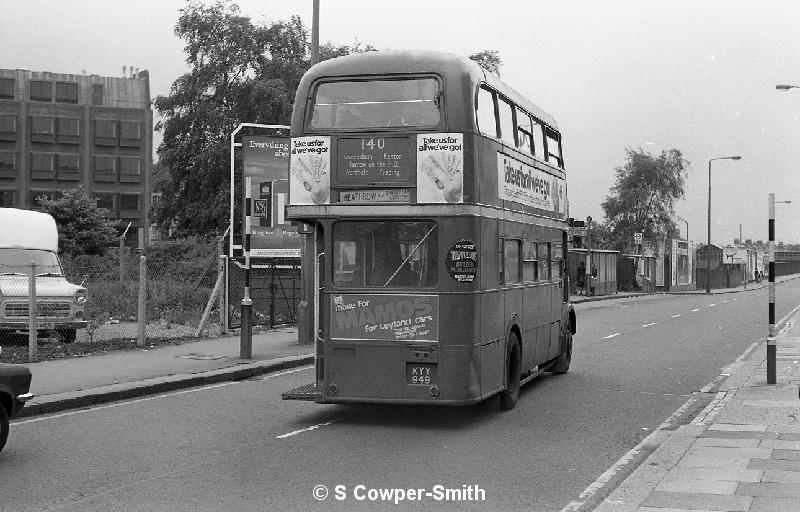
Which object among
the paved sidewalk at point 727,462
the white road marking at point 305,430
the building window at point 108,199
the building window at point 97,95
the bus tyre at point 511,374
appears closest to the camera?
the paved sidewalk at point 727,462

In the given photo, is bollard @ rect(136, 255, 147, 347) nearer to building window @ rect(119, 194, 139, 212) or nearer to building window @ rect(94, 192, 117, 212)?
building window @ rect(94, 192, 117, 212)

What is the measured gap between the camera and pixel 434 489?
24.8ft

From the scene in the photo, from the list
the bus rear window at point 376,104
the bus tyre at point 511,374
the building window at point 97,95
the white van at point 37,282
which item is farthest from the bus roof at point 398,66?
the building window at point 97,95

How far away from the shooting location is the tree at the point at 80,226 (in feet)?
182

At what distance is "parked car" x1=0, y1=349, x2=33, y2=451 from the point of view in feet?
28.2

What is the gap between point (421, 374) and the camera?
1036 centimetres

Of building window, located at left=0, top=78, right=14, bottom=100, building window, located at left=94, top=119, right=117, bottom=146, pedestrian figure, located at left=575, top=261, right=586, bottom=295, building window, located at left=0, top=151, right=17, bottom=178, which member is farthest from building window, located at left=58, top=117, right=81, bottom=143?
pedestrian figure, located at left=575, top=261, right=586, bottom=295

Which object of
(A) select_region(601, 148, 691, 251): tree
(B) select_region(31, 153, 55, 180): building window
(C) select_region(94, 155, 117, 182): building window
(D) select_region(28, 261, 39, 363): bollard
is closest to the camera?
(D) select_region(28, 261, 39, 363): bollard

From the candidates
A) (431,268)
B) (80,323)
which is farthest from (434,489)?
(80,323)

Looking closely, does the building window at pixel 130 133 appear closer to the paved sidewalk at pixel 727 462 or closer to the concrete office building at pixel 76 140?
the concrete office building at pixel 76 140

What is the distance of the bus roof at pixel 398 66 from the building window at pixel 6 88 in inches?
3324

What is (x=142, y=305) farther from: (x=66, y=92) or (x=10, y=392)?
(x=66, y=92)

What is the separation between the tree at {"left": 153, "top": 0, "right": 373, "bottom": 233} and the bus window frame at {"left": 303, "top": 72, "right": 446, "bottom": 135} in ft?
122

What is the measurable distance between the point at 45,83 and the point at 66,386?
82.4 metres
